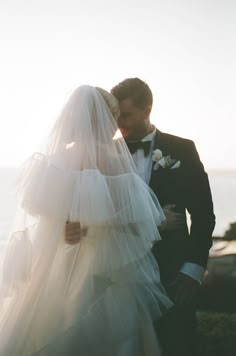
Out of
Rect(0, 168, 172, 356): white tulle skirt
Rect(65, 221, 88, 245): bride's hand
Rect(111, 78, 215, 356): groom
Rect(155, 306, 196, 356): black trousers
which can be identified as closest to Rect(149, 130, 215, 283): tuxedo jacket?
Rect(111, 78, 215, 356): groom

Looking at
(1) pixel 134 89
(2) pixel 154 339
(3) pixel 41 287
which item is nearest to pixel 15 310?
(3) pixel 41 287

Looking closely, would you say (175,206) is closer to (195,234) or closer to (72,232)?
(195,234)

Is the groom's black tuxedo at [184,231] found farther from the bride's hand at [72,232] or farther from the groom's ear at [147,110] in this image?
the bride's hand at [72,232]

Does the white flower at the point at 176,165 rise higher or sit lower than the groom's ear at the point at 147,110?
lower

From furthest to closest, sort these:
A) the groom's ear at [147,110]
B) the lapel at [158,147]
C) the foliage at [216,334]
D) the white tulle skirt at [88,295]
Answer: the foliage at [216,334] < the groom's ear at [147,110] < the lapel at [158,147] < the white tulle skirt at [88,295]

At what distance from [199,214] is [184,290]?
A: 630 millimetres

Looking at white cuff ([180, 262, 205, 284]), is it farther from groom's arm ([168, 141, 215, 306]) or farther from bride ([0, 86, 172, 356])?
bride ([0, 86, 172, 356])

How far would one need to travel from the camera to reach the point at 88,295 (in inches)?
109

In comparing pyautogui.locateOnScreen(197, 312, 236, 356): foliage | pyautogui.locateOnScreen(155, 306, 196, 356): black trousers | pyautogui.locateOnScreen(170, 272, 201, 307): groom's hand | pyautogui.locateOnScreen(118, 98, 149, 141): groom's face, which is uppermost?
pyautogui.locateOnScreen(118, 98, 149, 141): groom's face

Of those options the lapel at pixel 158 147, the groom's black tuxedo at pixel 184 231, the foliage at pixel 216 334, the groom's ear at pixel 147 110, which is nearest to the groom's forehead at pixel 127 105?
the groom's ear at pixel 147 110

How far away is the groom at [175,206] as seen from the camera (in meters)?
3.44

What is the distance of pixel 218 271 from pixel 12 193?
13.5ft

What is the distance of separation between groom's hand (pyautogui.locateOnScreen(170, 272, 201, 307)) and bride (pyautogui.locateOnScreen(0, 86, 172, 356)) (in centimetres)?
37

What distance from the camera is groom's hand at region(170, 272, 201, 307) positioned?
3.40 meters
